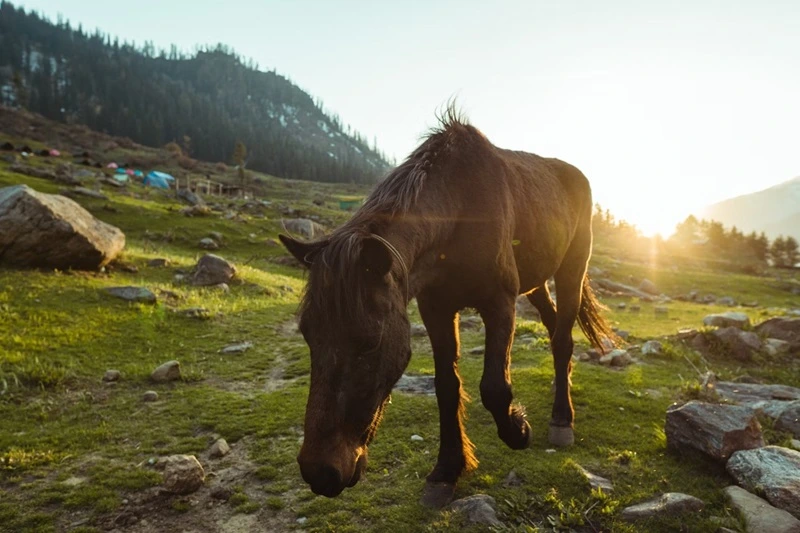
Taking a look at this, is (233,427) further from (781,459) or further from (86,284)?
(86,284)

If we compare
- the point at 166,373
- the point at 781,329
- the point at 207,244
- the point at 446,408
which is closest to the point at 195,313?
the point at 166,373

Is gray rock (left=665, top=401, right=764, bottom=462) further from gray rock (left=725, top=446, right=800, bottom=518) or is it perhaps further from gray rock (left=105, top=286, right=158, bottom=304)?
gray rock (left=105, top=286, right=158, bottom=304)

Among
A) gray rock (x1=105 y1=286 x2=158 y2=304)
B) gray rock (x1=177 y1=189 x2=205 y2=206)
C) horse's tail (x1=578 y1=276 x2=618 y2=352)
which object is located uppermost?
gray rock (x1=177 y1=189 x2=205 y2=206)

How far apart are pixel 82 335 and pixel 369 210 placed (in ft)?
27.9

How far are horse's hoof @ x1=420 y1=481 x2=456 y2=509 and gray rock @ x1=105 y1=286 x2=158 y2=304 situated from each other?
999 cm

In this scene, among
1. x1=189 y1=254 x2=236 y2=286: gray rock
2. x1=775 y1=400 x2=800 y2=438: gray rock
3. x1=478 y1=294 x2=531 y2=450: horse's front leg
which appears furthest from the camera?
x1=189 y1=254 x2=236 y2=286: gray rock

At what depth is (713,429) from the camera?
169 inches

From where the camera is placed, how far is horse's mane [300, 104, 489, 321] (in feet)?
8.54

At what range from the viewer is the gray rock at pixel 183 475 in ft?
13.9

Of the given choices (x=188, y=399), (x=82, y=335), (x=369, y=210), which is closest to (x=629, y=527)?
(x=369, y=210)

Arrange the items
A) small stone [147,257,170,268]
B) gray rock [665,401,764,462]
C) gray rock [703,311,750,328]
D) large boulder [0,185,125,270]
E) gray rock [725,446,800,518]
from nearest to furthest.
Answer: gray rock [725,446,800,518] → gray rock [665,401,764,462] → gray rock [703,311,750,328] → large boulder [0,185,125,270] → small stone [147,257,170,268]

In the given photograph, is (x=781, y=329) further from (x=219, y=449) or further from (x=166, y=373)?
(x=166, y=373)

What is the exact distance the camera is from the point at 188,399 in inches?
267

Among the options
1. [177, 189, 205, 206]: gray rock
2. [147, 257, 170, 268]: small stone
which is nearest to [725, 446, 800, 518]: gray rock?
[147, 257, 170, 268]: small stone
